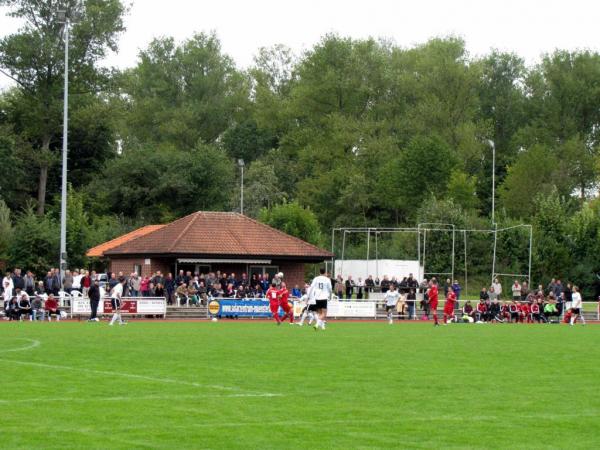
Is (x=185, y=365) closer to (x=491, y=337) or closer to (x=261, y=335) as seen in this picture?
(x=261, y=335)

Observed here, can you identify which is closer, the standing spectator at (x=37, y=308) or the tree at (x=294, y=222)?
the standing spectator at (x=37, y=308)

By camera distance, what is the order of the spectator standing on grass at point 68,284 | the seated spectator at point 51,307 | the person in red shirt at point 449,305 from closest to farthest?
the seated spectator at point 51,307
the person in red shirt at point 449,305
the spectator standing on grass at point 68,284

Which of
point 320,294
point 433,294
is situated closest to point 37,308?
point 320,294

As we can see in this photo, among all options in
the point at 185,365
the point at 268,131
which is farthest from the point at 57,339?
the point at 268,131

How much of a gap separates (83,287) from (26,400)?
33.0 m

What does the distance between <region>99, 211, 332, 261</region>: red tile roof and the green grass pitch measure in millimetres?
31559

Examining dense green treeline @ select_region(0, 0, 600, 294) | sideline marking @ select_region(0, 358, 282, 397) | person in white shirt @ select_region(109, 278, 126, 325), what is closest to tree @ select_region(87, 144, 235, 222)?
dense green treeline @ select_region(0, 0, 600, 294)

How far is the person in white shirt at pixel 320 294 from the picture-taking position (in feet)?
115

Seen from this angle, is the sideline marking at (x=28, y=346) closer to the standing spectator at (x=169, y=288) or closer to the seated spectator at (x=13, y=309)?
the seated spectator at (x=13, y=309)

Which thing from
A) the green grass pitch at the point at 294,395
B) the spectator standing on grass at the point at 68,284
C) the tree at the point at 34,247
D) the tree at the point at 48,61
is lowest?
the green grass pitch at the point at 294,395

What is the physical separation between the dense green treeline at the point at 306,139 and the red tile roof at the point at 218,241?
6943 mm

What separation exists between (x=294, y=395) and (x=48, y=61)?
66.0m

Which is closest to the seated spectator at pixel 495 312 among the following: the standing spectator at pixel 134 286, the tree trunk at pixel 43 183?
the standing spectator at pixel 134 286

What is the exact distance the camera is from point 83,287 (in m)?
47.2
